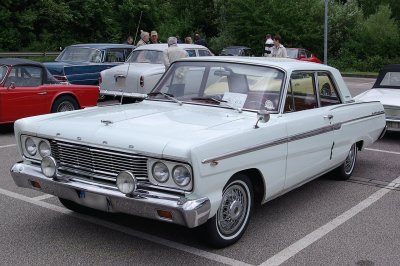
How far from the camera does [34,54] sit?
28812mm

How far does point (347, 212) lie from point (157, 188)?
2425mm

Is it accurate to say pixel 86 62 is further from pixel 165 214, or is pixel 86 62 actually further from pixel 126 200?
pixel 165 214

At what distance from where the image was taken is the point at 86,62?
14.3m

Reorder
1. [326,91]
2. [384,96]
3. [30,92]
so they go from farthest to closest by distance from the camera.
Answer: [384,96]
[30,92]
[326,91]

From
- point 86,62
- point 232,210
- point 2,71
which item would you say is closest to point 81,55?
point 86,62

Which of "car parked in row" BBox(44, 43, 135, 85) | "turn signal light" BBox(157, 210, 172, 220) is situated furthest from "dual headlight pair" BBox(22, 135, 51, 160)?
"car parked in row" BBox(44, 43, 135, 85)

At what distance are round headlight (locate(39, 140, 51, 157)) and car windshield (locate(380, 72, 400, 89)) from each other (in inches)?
310

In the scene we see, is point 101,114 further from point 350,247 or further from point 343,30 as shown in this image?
point 343,30

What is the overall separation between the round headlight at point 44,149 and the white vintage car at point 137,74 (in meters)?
7.20

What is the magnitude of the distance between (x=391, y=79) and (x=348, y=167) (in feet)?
14.9

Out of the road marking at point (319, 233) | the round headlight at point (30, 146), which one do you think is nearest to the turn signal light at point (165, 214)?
the road marking at point (319, 233)

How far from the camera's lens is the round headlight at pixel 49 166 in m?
4.48

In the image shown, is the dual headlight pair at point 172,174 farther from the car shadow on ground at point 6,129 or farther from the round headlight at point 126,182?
the car shadow on ground at point 6,129

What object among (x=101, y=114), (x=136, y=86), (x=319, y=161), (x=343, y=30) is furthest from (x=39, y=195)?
(x=343, y=30)
